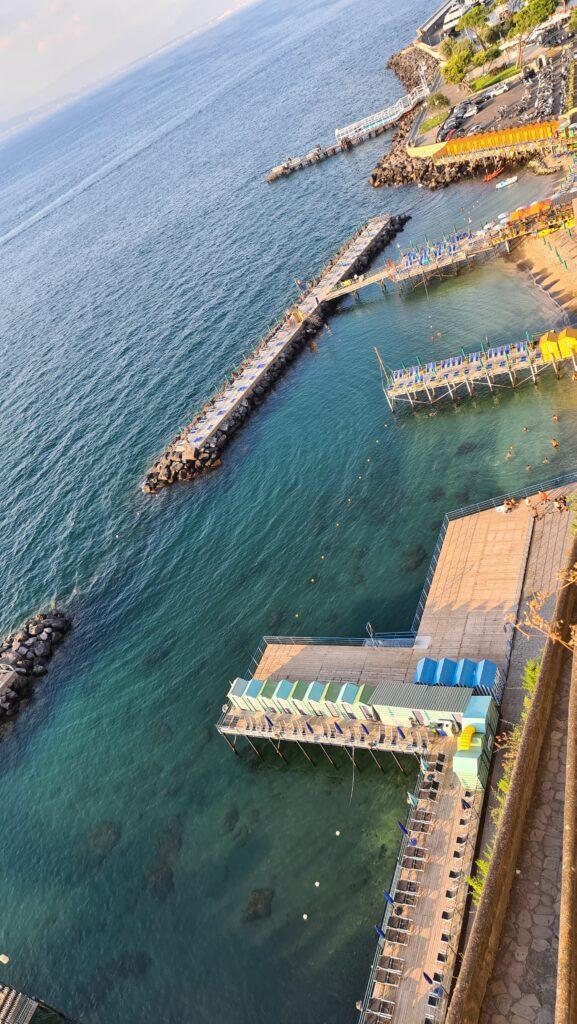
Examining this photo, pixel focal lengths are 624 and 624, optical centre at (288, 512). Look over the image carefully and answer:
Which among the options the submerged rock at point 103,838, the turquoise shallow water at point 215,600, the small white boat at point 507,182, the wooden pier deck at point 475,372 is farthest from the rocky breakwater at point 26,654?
the small white boat at point 507,182

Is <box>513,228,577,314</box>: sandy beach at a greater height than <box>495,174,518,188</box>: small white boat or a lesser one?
lesser

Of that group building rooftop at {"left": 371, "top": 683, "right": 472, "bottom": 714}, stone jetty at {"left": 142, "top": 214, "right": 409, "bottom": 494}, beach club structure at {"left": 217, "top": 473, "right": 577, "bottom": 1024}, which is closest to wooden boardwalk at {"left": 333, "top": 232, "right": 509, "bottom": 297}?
stone jetty at {"left": 142, "top": 214, "right": 409, "bottom": 494}

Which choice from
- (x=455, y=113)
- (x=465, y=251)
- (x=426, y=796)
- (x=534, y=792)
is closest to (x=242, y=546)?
(x=426, y=796)

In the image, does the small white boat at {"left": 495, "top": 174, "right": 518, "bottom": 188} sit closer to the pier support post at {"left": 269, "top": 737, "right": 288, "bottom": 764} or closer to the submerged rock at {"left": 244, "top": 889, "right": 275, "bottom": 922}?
the pier support post at {"left": 269, "top": 737, "right": 288, "bottom": 764}

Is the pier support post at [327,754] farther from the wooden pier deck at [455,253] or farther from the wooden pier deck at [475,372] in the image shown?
the wooden pier deck at [455,253]

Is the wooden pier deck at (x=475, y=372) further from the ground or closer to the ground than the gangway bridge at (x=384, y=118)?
closer to the ground

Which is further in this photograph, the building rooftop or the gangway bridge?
the gangway bridge
